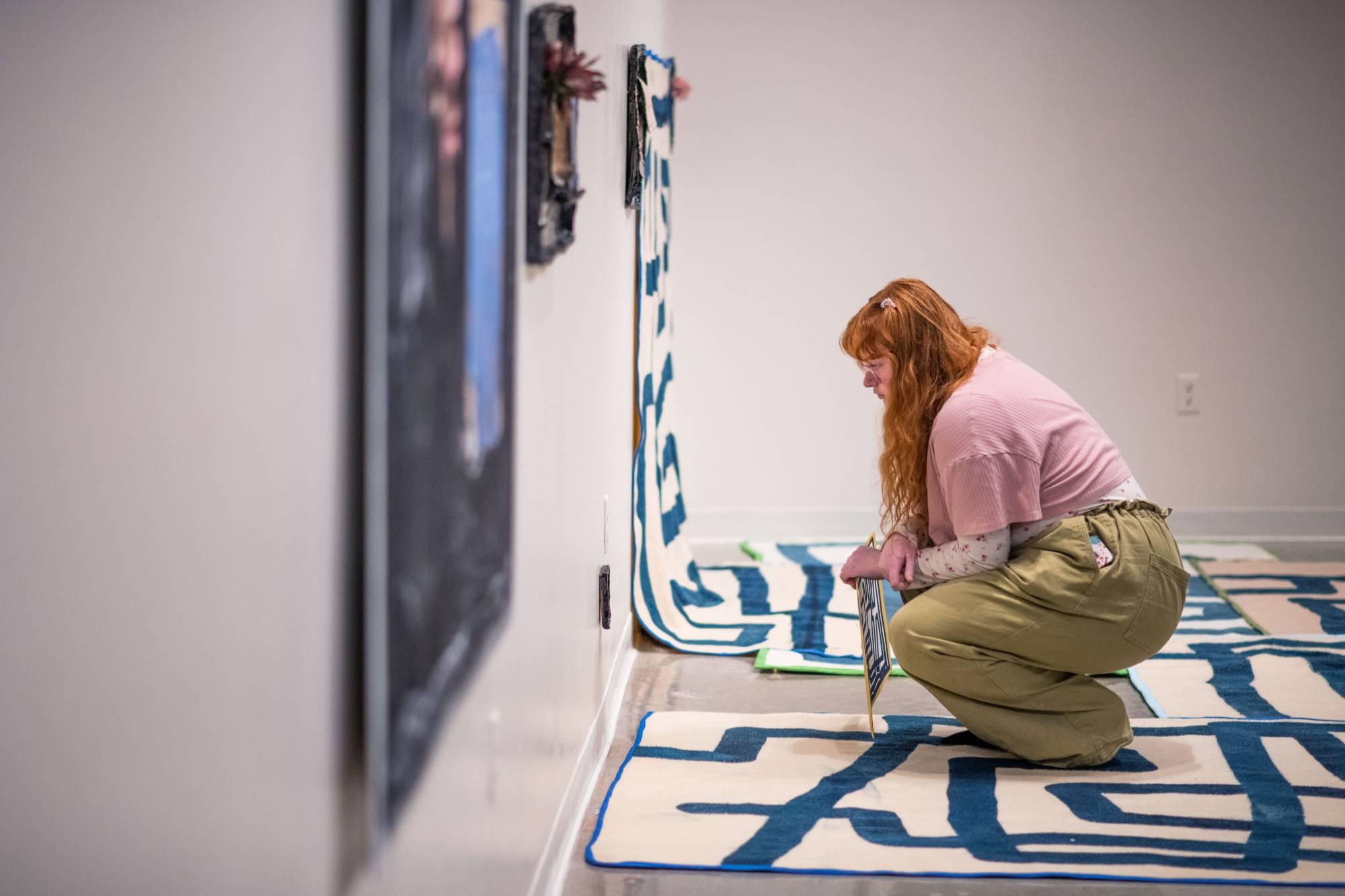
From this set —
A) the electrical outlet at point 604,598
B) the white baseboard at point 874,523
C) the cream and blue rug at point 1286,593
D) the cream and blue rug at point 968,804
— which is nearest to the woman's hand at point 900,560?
the cream and blue rug at point 968,804

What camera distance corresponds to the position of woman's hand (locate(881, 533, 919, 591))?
2.04 m

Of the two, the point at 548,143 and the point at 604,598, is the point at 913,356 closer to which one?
the point at 604,598

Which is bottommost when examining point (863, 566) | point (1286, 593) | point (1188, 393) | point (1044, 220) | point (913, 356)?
point (1286, 593)

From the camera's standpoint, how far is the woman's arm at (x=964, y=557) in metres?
1.95

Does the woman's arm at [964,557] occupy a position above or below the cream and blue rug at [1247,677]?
above

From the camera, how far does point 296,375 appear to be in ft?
2.24

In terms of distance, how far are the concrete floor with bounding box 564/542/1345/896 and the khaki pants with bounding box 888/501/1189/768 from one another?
304 millimetres

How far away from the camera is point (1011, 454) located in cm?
188

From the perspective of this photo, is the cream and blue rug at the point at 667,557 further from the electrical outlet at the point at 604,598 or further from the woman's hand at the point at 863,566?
the woman's hand at the point at 863,566

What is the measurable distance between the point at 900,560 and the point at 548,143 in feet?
3.36

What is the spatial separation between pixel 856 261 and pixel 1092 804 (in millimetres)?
2509

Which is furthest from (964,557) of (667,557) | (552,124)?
(667,557)

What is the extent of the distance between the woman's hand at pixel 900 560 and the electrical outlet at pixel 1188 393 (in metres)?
2.39

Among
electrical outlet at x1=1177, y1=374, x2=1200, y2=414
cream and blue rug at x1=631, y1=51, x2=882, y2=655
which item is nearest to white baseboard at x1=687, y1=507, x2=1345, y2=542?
electrical outlet at x1=1177, y1=374, x2=1200, y2=414
